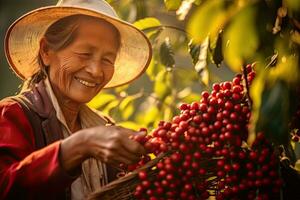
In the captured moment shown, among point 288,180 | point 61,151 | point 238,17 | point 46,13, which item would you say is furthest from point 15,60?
point 238,17

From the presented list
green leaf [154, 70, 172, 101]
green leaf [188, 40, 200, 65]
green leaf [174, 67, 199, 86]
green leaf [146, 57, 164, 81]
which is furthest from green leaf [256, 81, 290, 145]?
green leaf [174, 67, 199, 86]

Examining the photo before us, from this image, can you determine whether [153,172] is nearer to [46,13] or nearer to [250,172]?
[250,172]

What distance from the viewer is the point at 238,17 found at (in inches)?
40.0

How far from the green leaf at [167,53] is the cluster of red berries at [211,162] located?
3.25 ft

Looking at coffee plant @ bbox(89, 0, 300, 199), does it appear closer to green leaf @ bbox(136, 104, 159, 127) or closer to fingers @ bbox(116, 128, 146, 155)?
fingers @ bbox(116, 128, 146, 155)

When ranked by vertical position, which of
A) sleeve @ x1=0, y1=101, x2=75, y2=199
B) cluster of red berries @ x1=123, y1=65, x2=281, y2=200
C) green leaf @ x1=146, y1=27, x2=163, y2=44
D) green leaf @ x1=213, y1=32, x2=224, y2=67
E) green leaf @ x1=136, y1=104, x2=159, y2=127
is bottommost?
green leaf @ x1=136, y1=104, x2=159, y2=127

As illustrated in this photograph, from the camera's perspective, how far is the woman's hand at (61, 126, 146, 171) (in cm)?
145

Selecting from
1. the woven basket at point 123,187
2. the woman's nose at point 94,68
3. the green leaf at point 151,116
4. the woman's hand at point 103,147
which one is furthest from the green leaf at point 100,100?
the woven basket at point 123,187

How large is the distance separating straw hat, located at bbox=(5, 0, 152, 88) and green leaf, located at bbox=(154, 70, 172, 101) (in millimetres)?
306

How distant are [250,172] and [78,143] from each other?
0.43m

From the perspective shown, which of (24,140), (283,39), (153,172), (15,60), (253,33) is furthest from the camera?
(15,60)

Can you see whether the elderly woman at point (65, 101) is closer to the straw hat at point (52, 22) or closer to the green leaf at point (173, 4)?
the straw hat at point (52, 22)

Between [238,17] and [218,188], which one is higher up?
[238,17]

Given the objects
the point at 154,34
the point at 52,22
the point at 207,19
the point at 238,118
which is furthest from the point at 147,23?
the point at 207,19
